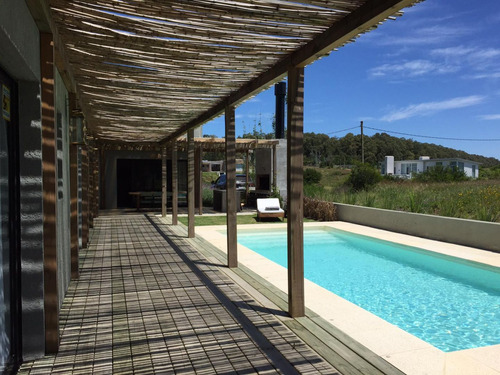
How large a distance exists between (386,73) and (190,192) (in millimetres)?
64883

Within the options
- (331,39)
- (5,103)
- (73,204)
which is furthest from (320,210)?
(5,103)

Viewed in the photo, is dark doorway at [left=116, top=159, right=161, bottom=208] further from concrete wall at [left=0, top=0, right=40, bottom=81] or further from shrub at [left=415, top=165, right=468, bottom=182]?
concrete wall at [left=0, top=0, right=40, bottom=81]

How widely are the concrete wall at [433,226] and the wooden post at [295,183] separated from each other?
6003 mm

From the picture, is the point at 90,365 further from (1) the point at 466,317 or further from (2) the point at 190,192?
(2) the point at 190,192

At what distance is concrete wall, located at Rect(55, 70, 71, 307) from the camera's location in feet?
14.0

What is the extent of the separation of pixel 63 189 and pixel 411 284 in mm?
5305

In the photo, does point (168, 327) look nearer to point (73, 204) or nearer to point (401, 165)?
point (73, 204)

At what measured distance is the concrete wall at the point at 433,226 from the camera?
8.34m

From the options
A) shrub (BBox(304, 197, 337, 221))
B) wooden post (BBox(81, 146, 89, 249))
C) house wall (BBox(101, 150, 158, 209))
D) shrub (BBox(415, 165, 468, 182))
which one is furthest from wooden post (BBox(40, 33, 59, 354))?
shrub (BBox(415, 165, 468, 182))

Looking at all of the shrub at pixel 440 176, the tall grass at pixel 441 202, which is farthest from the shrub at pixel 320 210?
the shrub at pixel 440 176

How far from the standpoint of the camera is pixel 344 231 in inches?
426

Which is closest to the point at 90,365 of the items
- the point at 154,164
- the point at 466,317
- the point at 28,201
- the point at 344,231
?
the point at 28,201

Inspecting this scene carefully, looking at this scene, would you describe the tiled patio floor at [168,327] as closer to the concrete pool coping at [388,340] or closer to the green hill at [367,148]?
the concrete pool coping at [388,340]

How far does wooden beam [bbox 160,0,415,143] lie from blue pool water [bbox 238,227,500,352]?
3123mm
